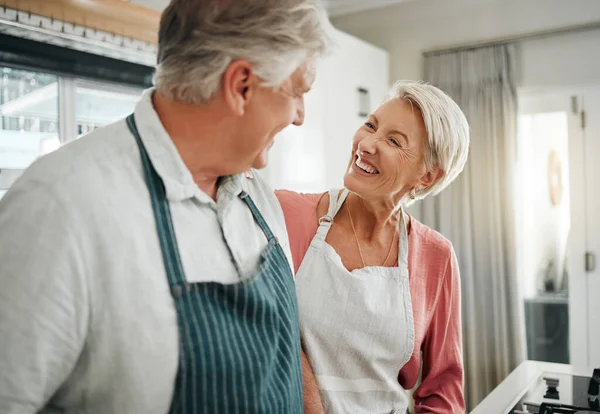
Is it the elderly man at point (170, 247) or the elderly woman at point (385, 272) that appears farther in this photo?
the elderly woman at point (385, 272)

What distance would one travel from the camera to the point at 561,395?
1665 mm

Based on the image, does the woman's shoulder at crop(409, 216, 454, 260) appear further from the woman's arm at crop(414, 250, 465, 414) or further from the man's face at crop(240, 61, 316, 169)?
the man's face at crop(240, 61, 316, 169)

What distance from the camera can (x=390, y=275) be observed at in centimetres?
126

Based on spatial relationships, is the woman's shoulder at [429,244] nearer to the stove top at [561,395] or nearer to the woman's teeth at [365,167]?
the woman's teeth at [365,167]

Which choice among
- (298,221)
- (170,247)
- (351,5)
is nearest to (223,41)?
(170,247)

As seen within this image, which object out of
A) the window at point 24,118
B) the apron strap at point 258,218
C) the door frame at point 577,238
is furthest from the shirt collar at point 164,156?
the door frame at point 577,238

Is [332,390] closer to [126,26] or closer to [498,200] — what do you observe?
[126,26]

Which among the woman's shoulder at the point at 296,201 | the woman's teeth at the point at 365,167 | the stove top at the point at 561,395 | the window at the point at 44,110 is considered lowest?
the stove top at the point at 561,395

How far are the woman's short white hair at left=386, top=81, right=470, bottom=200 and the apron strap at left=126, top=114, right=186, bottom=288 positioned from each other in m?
0.74

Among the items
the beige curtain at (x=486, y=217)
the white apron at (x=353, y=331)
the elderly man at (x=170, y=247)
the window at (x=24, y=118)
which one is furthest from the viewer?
the beige curtain at (x=486, y=217)

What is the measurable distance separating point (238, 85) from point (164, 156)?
140 mm

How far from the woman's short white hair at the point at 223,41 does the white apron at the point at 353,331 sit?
55 cm

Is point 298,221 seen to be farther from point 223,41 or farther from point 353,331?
point 223,41

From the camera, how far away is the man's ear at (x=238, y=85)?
738mm
